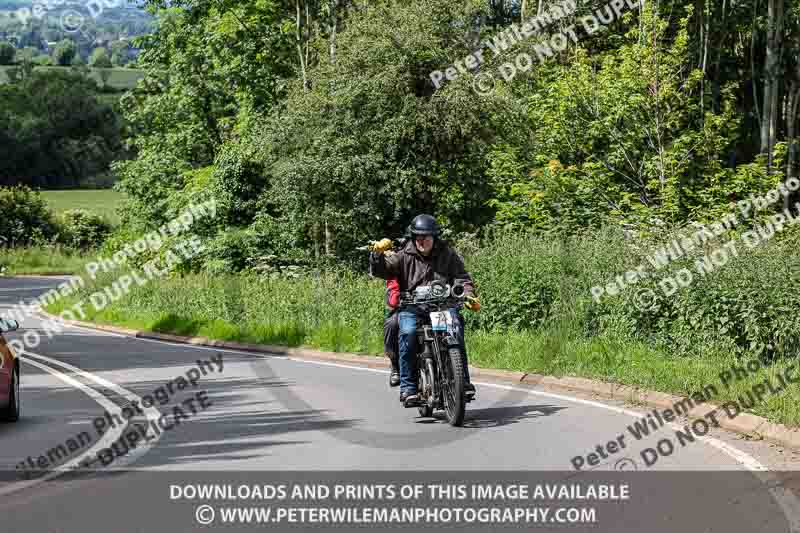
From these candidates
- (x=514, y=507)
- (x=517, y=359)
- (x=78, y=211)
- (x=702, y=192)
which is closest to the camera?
(x=514, y=507)

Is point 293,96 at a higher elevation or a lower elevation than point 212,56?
lower

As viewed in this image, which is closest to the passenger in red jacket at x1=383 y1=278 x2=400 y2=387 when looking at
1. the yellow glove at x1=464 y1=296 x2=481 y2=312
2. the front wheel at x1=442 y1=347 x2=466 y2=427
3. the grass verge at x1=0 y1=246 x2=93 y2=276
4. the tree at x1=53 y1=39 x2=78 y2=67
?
the yellow glove at x1=464 y1=296 x2=481 y2=312

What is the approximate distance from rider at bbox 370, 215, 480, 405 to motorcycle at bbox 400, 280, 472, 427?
3.6 inches

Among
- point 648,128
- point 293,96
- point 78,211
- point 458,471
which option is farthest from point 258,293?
point 78,211

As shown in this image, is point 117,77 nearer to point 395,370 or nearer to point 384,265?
point 395,370

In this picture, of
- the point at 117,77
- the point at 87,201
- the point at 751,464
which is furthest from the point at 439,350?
the point at 117,77

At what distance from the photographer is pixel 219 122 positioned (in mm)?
47562

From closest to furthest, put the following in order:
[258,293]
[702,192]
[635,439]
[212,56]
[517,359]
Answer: [635,439] < [517,359] < [258,293] < [702,192] < [212,56]

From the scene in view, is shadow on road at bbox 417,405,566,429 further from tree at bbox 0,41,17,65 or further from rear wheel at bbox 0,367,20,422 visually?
tree at bbox 0,41,17,65

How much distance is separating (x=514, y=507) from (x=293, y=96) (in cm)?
2557

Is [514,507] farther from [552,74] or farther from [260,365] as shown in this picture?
[552,74]

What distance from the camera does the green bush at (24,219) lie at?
81.4 meters

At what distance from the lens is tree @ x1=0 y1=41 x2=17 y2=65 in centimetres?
16325

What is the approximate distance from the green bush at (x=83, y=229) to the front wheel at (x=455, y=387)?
2978 inches
